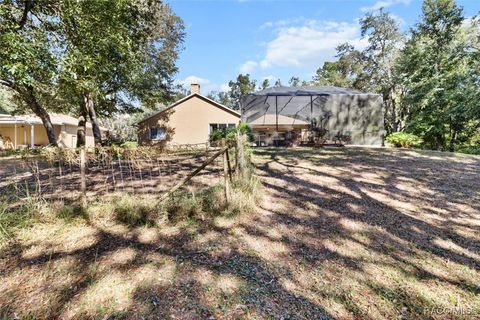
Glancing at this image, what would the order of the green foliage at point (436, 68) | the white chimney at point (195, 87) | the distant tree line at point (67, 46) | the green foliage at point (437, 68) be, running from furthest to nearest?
the white chimney at point (195, 87) < the green foliage at point (437, 68) < the green foliage at point (436, 68) < the distant tree line at point (67, 46)

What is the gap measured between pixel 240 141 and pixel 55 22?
22.5ft

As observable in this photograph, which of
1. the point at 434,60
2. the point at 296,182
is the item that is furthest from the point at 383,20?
the point at 296,182

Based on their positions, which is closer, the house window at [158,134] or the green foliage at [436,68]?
the green foliage at [436,68]

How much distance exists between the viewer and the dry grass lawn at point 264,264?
246 cm

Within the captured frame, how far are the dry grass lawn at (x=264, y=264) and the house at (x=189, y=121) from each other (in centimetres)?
1502

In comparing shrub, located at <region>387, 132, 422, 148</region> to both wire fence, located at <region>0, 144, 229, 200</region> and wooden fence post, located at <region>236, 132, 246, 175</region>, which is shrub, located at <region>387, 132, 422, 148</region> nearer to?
wire fence, located at <region>0, 144, 229, 200</region>

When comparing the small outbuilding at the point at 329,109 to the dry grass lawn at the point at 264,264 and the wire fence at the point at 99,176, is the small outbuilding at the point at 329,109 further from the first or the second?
the dry grass lawn at the point at 264,264

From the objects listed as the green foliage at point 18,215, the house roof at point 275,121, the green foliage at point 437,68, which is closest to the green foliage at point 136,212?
the green foliage at point 18,215

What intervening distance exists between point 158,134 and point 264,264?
17.7m

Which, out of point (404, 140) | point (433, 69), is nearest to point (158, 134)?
point (404, 140)

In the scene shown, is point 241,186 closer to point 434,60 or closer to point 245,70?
point 434,60

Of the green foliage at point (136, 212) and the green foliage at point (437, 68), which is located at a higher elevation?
the green foliage at point (437, 68)

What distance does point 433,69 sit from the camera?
17766mm

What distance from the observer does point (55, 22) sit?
299 inches
